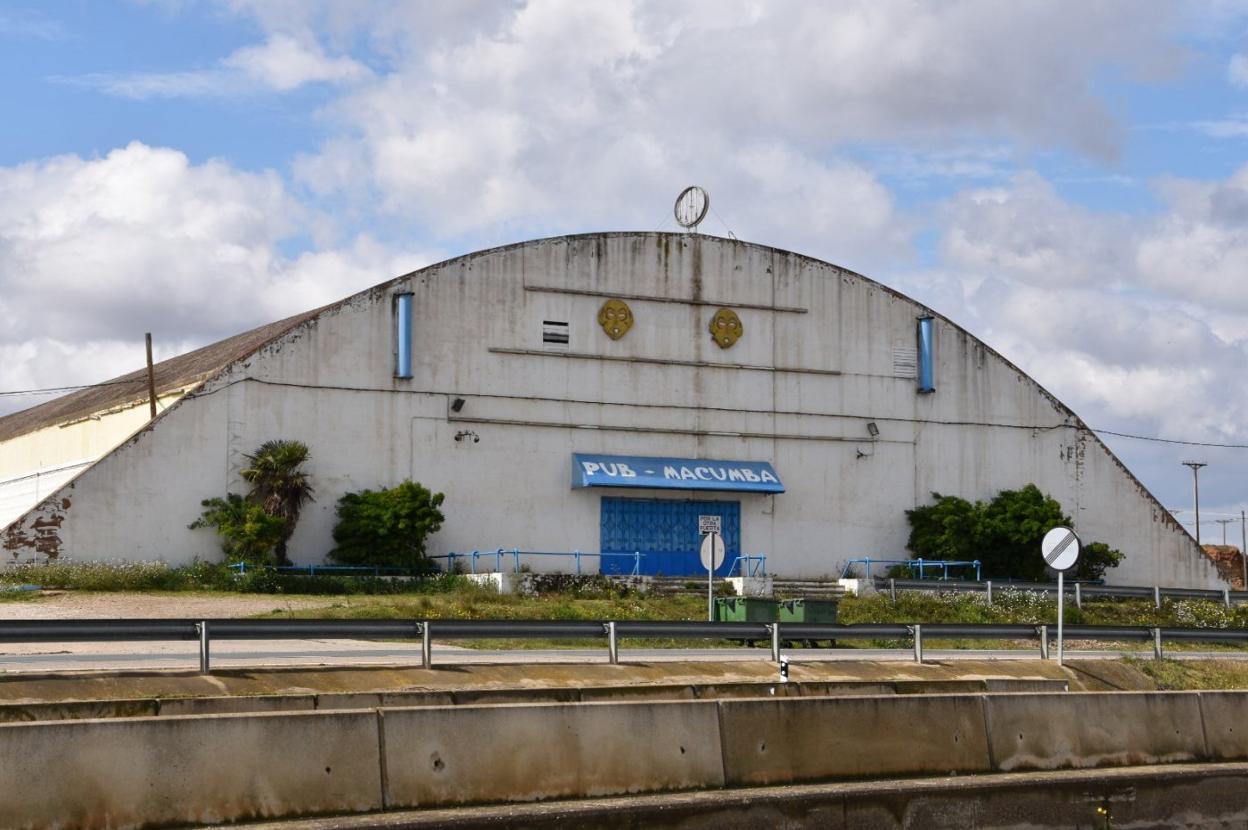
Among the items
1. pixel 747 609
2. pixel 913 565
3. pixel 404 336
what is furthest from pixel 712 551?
pixel 913 565

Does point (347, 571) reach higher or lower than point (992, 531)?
lower

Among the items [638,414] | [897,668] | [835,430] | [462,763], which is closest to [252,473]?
[638,414]

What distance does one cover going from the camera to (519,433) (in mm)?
43375

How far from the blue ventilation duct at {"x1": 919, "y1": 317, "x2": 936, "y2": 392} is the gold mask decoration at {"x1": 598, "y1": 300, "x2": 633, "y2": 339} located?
9126mm

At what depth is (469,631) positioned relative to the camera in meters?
19.4

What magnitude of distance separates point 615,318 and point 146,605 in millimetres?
15923

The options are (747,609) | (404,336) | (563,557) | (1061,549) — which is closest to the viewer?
(1061,549)

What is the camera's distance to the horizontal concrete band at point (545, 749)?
10773mm

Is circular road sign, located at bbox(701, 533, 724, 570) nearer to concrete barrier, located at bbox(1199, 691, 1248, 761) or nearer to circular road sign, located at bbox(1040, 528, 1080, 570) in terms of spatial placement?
circular road sign, located at bbox(1040, 528, 1080, 570)

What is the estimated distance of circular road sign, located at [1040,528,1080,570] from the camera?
21109mm

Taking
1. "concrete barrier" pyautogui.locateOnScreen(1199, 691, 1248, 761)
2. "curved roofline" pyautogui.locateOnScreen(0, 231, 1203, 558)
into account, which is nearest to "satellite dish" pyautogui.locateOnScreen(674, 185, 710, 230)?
"curved roofline" pyautogui.locateOnScreen(0, 231, 1203, 558)

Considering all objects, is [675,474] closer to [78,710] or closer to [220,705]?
[220,705]

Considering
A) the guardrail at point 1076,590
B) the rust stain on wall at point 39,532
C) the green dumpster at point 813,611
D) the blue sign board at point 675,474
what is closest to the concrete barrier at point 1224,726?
the green dumpster at point 813,611

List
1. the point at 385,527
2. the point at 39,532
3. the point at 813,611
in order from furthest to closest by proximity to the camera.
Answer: the point at 385,527 < the point at 39,532 < the point at 813,611
